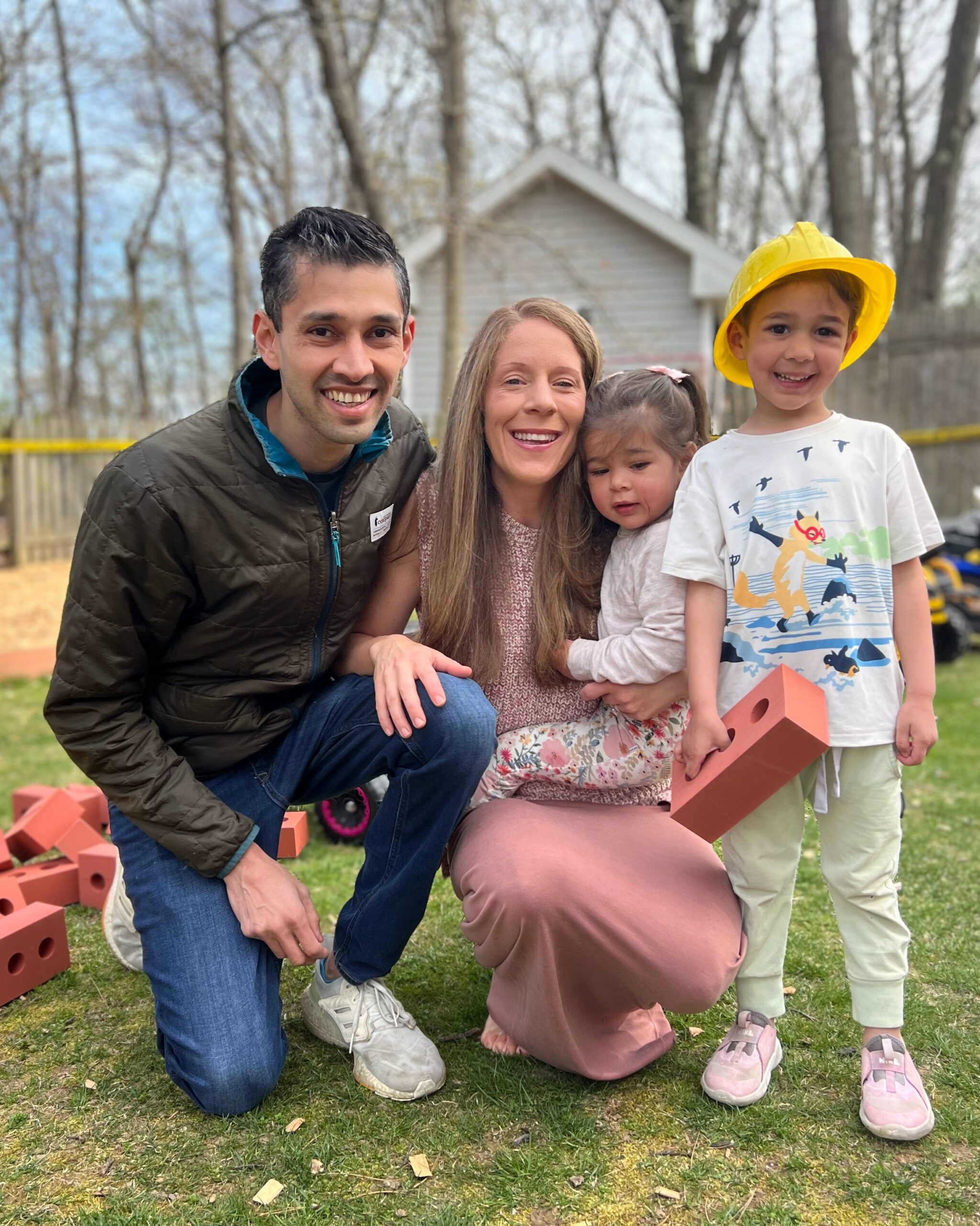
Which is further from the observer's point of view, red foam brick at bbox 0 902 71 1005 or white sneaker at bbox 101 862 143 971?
white sneaker at bbox 101 862 143 971

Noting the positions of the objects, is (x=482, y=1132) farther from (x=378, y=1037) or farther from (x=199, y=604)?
(x=199, y=604)

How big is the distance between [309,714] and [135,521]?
0.69 m

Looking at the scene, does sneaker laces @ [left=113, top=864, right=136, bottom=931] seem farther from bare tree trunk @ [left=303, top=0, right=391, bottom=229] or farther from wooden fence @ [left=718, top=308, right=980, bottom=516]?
wooden fence @ [left=718, top=308, right=980, bottom=516]

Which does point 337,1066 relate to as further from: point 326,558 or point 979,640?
point 979,640

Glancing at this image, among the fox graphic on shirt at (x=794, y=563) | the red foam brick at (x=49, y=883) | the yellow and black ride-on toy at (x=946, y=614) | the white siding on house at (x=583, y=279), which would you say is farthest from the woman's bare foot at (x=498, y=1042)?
the white siding on house at (x=583, y=279)

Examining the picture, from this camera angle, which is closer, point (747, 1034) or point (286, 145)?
point (747, 1034)

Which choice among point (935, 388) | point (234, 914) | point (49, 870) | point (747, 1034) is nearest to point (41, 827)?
point (49, 870)

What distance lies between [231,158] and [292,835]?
1140cm

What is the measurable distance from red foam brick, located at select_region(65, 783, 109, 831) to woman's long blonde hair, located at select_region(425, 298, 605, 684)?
2149 mm

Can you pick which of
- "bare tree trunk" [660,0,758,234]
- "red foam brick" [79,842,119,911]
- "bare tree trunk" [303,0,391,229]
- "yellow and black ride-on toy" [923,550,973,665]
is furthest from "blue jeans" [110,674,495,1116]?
"bare tree trunk" [660,0,758,234]

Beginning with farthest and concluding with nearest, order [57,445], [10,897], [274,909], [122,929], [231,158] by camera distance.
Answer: [231,158] → [57,445] → [10,897] → [122,929] → [274,909]

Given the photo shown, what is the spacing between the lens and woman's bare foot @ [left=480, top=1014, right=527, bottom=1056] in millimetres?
2576

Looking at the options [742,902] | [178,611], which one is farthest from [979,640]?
[178,611]

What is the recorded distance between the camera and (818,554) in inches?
91.9
